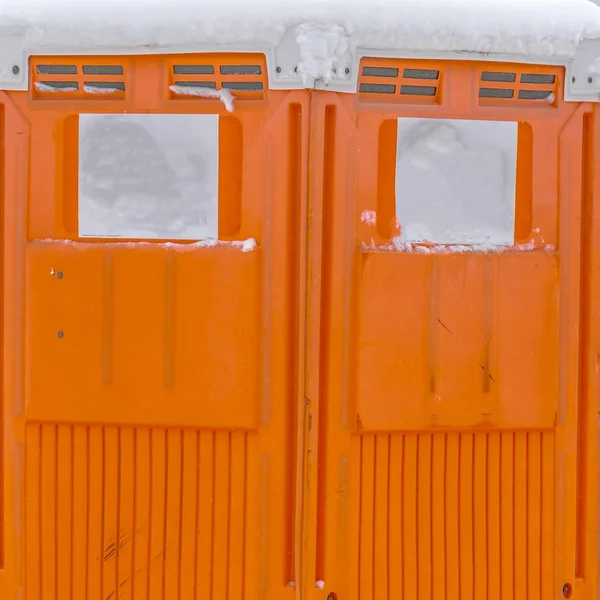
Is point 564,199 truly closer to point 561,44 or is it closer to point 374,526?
point 561,44

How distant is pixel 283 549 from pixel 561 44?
6.32ft

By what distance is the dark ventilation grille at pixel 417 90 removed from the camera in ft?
6.04

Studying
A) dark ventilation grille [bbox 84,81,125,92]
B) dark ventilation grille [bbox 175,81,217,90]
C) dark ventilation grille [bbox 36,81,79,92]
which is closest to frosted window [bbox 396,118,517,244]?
dark ventilation grille [bbox 175,81,217,90]

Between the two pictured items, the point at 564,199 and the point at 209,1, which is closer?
the point at 209,1

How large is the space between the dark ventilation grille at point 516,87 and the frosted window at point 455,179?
10cm

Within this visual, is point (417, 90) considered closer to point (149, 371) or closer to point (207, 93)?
point (207, 93)

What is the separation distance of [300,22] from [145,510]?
1.68 meters

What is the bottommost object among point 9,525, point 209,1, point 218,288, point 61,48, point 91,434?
point 9,525

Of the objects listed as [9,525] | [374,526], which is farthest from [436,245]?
[9,525]

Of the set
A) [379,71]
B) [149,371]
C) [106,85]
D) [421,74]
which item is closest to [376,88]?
[379,71]

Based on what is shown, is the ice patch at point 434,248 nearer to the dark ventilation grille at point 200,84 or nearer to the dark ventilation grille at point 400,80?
the dark ventilation grille at point 400,80

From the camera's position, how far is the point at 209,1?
1784mm

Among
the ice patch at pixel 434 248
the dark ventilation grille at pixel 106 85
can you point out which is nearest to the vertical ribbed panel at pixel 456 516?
the ice patch at pixel 434 248

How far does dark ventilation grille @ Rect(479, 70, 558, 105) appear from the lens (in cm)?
186
